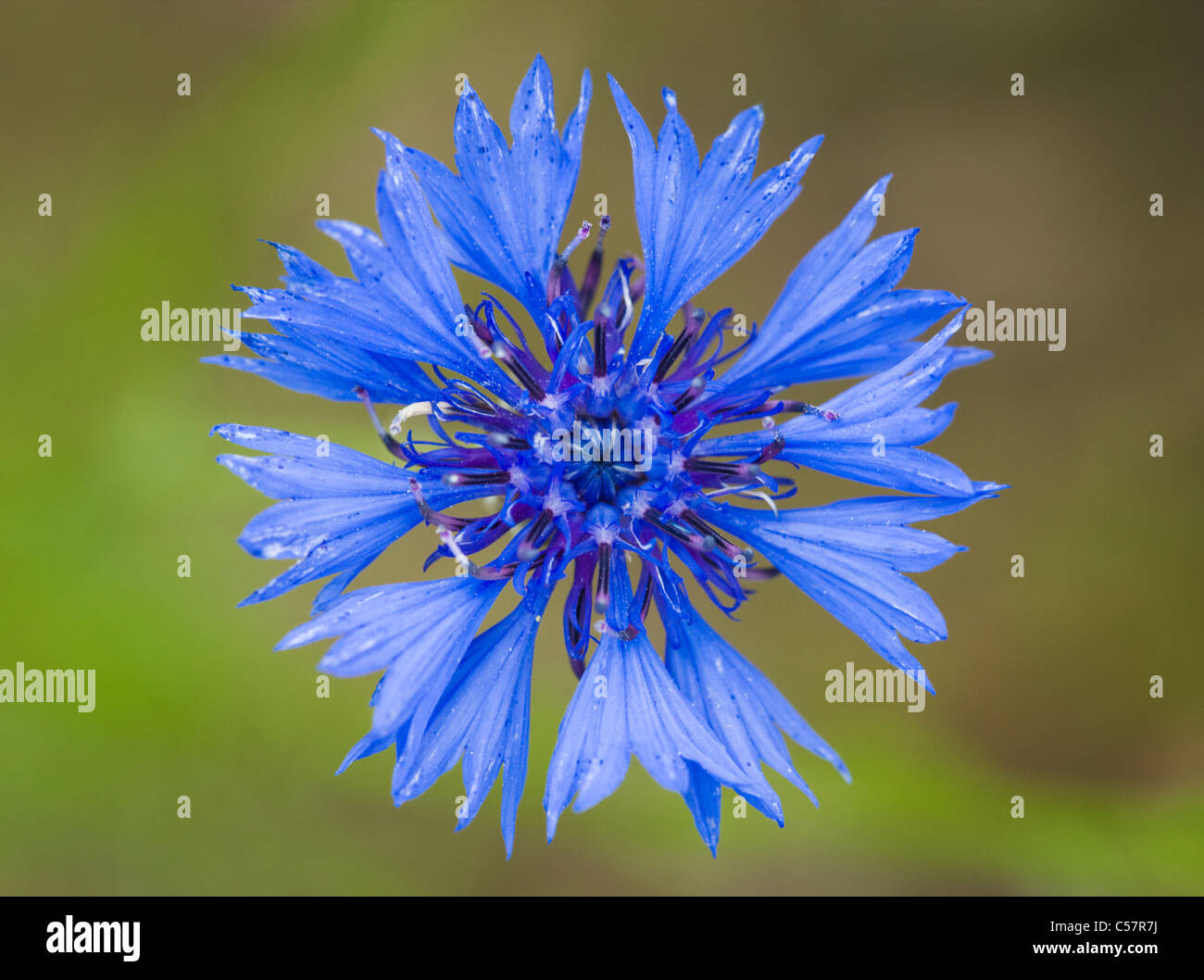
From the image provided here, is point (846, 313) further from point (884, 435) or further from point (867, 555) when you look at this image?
point (867, 555)

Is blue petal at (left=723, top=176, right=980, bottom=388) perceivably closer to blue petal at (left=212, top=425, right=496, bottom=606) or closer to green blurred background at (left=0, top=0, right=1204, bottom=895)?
blue petal at (left=212, top=425, right=496, bottom=606)

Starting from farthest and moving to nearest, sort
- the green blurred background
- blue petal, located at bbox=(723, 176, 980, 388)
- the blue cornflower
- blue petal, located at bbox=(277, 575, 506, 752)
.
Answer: the green blurred background, blue petal, located at bbox=(723, 176, 980, 388), the blue cornflower, blue petal, located at bbox=(277, 575, 506, 752)

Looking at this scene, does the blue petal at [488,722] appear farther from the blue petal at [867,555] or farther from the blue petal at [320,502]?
the blue petal at [867,555]

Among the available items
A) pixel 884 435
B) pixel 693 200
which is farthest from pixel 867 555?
pixel 693 200

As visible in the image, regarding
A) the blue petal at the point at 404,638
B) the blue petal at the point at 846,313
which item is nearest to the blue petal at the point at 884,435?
the blue petal at the point at 846,313

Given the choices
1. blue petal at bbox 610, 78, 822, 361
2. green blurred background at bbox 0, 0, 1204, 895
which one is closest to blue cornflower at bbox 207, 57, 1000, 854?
blue petal at bbox 610, 78, 822, 361

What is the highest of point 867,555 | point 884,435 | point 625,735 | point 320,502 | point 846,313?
point 846,313

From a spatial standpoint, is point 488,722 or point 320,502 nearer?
point 320,502
